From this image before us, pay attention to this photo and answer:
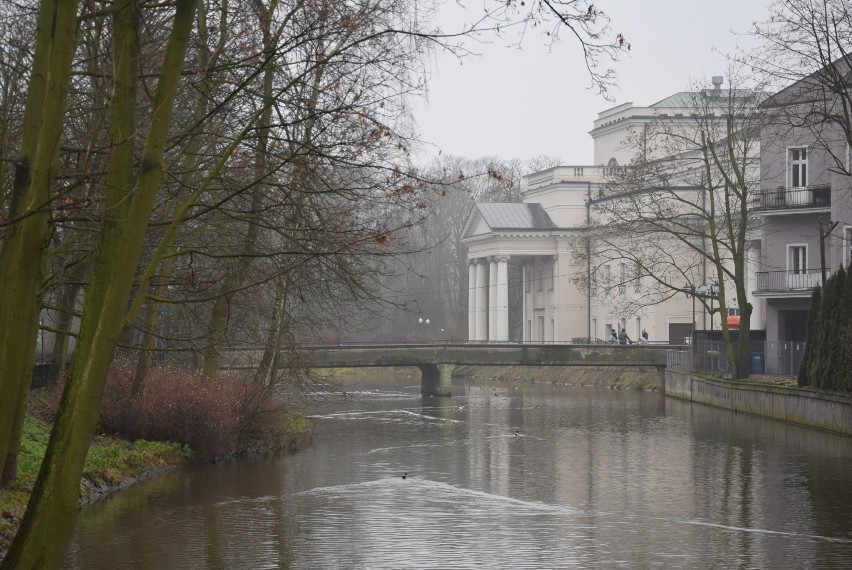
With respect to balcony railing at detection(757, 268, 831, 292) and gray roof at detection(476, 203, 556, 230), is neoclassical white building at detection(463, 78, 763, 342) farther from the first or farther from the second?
balcony railing at detection(757, 268, 831, 292)

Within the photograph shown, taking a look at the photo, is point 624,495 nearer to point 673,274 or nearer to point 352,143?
point 352,143

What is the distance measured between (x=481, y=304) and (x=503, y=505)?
83086 mm

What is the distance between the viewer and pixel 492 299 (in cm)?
10344

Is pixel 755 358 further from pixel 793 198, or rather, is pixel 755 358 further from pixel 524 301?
pixel 524 301

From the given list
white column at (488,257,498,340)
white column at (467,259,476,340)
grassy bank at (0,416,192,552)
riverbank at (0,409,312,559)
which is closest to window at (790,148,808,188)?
riverbank at (0,409,312,559)

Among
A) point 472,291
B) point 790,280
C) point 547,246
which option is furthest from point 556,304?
point 790,280

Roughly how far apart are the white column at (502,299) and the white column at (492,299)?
483mm

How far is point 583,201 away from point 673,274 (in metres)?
21.7

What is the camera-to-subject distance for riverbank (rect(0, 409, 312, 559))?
58.4ft

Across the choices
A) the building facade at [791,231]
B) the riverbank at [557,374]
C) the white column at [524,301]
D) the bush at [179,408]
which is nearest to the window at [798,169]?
the building facade at [791,231]

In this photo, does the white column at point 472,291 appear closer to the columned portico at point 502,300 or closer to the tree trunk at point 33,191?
the columned portico at point 502,300

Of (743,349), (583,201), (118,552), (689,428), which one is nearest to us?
(118,552)

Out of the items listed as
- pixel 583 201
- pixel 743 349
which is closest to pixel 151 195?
pixel 743 349

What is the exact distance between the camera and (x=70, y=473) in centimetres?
951
